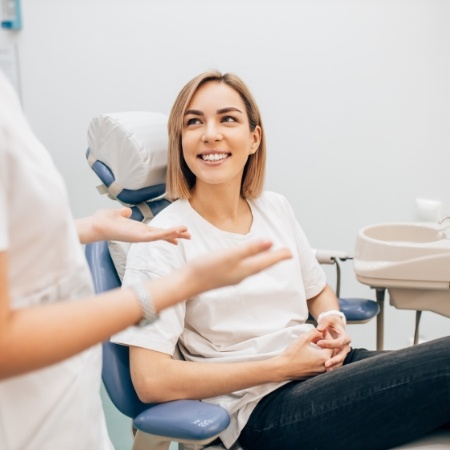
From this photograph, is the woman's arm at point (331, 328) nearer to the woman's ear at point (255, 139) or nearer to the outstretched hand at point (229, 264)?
the woman's ear at point (255, 139)

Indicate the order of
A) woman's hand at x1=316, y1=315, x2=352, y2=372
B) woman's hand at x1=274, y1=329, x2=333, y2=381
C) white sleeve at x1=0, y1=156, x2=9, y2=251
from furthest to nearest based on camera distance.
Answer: woman's hand at x1=316, y1=315, x2=352, y2=372 < woman's hand at x1=274, y1=329, x2=333, y2=381 < white sleeve at x1=0, y1=156, x2=9, y2=251

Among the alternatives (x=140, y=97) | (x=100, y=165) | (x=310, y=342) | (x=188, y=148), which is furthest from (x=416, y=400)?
(x=140, y=97)

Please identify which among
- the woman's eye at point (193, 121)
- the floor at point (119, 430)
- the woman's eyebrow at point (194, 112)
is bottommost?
the floor at point (119, 430)

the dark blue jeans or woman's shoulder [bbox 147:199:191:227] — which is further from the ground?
woman's shoulder [bbox 147:199:191:227]

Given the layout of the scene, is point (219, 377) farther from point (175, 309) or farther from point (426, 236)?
point (426, 236)

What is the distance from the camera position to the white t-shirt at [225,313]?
1.32m

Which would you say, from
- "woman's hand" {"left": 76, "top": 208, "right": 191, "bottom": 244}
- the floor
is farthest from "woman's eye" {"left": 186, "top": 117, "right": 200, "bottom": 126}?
the floor

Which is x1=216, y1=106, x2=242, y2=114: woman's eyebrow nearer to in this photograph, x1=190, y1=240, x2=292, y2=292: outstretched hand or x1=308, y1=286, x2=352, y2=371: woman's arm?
x1=308, y1=286, x2=352, y2=371: woman's arm

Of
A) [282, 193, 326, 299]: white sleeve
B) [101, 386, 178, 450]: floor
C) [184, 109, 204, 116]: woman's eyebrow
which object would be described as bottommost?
[101, 386, 178, 450]: floor

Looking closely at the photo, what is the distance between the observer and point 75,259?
767 millimetres

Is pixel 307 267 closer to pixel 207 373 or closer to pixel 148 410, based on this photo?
pixel 207 373

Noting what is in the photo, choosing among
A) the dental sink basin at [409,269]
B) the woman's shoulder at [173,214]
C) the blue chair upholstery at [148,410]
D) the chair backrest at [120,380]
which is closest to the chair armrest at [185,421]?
the blue chair upholstery at [148,410]

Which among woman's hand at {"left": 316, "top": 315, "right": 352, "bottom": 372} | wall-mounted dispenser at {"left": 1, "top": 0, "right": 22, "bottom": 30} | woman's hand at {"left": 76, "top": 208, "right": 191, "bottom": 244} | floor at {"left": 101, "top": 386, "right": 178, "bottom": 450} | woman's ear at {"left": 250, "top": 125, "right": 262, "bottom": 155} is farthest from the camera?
wall-mounted dispenser at {"left": 1, "top": 0, "right": 22, "bottom": 30}

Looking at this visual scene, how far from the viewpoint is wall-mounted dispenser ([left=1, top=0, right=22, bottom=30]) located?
232cm
